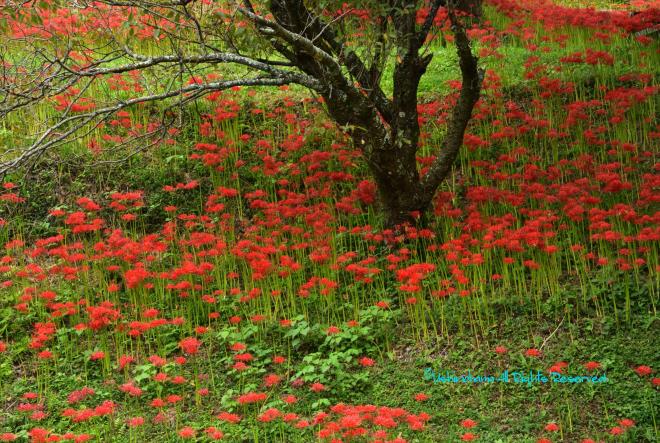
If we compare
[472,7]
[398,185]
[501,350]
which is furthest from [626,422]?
[472,7]

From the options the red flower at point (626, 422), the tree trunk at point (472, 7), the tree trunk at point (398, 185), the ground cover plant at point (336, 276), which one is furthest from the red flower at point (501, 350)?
the tree trunk at point (472, 7)

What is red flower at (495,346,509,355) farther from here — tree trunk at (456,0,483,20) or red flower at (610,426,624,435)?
tree trunk at (456,0,483,20)

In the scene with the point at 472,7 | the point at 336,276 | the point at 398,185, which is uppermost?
the point at 472,7

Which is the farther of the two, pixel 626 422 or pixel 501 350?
pixel 501 350

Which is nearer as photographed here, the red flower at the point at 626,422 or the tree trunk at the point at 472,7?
the red flower at the point at 626,422

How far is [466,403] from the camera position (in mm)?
6047

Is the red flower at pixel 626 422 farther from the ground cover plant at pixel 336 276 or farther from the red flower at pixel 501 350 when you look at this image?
the red flower at pixel 501 350

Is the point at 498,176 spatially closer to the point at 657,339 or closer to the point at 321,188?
the point at 321,188

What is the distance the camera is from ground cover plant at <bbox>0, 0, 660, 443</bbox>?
6.03 m

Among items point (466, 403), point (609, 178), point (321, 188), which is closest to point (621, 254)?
point (609, 178)

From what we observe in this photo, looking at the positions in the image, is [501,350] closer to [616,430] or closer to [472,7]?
[616,430]

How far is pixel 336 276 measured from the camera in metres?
7.94

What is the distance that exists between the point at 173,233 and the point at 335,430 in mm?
4284

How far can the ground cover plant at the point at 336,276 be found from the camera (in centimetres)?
603
